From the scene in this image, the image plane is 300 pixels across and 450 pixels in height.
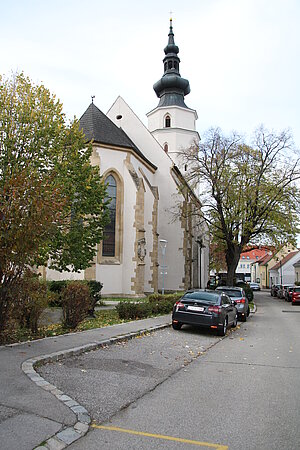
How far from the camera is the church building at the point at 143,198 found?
85.5 ft

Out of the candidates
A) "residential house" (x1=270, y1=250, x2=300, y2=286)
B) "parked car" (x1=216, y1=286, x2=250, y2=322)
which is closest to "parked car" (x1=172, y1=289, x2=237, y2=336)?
"parked car" (x1=216, y1=286, x2=250, y2=322)

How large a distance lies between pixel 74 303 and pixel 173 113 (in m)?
33.2

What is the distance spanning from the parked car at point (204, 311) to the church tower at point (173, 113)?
2873 centimetres

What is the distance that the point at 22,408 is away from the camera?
4668mm

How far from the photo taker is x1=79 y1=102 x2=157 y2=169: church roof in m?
26.6

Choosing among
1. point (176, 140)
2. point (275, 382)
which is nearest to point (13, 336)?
point (275, 382)

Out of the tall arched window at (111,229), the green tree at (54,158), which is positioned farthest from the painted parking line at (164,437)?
the tall arched window at (111,229)

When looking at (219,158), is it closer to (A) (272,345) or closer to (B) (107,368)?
(A) (272,345)

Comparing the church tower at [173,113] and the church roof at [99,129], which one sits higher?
the church tower at [173,113]

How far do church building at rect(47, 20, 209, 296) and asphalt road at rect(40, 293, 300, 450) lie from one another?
38.6ft

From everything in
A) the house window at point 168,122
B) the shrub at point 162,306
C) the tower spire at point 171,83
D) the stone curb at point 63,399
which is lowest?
the stone curb at point 63,399

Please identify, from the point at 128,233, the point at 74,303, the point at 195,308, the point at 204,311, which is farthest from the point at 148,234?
the point at 74,303

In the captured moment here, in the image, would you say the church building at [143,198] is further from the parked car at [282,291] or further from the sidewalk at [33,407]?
the sidewalk at [33,407]

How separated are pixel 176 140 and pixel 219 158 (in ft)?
50.8
